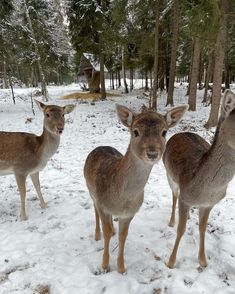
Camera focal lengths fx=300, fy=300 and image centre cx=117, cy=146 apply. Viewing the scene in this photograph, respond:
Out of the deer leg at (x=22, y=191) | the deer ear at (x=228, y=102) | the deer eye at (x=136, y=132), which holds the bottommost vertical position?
the deer leg at (x=22, y=191)

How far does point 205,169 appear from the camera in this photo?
3.70 meters

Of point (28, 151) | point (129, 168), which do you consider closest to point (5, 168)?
point (28, 151)

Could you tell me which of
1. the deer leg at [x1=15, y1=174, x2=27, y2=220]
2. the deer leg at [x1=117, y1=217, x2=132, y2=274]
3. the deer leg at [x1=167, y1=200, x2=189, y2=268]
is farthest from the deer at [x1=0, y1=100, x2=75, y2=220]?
the deer leg at [x1=167, y1=200, x2=189, y2=268]

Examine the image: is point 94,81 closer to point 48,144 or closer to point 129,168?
point 48,144

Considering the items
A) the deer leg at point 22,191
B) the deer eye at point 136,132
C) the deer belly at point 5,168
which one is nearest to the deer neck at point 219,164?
the deer eye at point 136,132

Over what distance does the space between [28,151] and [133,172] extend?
3.03 meters

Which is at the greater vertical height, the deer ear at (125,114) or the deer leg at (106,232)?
the deer ear at (125,114)

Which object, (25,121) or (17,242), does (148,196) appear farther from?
(25,121)

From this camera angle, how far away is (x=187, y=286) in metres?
3.83

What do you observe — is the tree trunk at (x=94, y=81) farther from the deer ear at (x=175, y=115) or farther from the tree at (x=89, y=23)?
the deer ear at (x=175, y=115)

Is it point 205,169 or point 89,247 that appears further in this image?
point 89,247

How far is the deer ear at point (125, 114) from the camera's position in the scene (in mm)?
3541

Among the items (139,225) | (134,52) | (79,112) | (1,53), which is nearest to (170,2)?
(79,112)

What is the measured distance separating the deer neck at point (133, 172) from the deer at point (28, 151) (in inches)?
104
